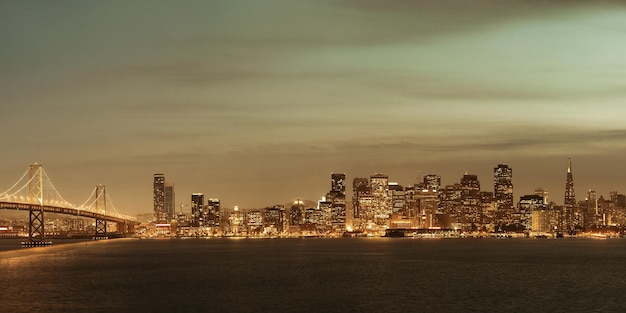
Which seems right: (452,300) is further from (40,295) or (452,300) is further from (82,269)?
(82,269)

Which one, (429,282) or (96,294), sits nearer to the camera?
(96,294)

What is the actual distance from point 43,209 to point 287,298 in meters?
117

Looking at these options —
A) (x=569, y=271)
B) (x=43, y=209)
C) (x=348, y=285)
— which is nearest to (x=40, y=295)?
(x=348, y=285)

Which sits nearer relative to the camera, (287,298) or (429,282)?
(287,298)

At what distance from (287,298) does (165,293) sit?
44.2 ft

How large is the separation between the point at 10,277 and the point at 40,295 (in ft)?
74.5

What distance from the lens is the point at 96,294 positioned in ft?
252

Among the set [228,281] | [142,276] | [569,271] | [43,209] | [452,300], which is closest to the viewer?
[452,300]

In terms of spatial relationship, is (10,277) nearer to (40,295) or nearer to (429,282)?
(40,295)

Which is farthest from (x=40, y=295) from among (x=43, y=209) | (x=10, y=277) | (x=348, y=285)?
(x=43, y=209)

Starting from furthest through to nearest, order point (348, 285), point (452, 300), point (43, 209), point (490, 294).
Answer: point (43, 209) < point (348, 285) < point (490, 294) < point (452, 300)

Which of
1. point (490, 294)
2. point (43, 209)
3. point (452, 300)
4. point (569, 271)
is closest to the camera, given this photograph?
point (452, 300)

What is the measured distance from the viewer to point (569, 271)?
4331 inches

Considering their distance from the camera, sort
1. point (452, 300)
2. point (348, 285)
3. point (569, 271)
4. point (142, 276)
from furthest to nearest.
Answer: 1. point (569, 271)
2. point (142, 276)
3. point (348, 285)
4. point (452, 300)
